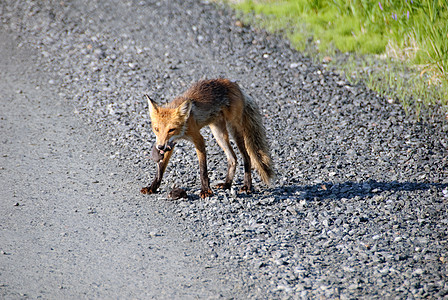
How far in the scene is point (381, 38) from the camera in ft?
29.8

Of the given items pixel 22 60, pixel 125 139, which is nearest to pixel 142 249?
pixel 125 139

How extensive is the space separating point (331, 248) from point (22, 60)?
7.12m

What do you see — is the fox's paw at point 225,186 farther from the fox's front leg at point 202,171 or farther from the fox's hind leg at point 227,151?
the fox's front leg at point 202,171

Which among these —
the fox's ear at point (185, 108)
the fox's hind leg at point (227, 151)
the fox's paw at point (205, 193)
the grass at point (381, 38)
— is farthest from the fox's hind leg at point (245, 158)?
the grass at point (381, 38)

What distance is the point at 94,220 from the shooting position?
189 inches

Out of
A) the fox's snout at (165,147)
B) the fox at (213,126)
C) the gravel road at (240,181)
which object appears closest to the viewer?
the gravel road at (240,181)

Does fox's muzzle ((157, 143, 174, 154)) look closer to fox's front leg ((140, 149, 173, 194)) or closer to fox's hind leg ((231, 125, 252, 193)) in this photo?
fox's front leg ((140, 149, 173, 194))

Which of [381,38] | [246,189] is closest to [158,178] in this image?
[246,189]

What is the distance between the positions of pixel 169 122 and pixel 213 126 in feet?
2.49

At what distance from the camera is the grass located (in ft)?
24.7

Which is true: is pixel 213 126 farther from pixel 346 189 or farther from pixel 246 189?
pixel 346 189

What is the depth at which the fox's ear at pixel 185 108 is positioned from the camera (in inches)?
196

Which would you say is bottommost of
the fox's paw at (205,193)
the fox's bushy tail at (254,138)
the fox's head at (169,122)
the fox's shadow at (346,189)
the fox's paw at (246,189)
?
the fox's shadow at (346,189)

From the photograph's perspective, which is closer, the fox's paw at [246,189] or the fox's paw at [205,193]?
the fox's paw at [205,193]
